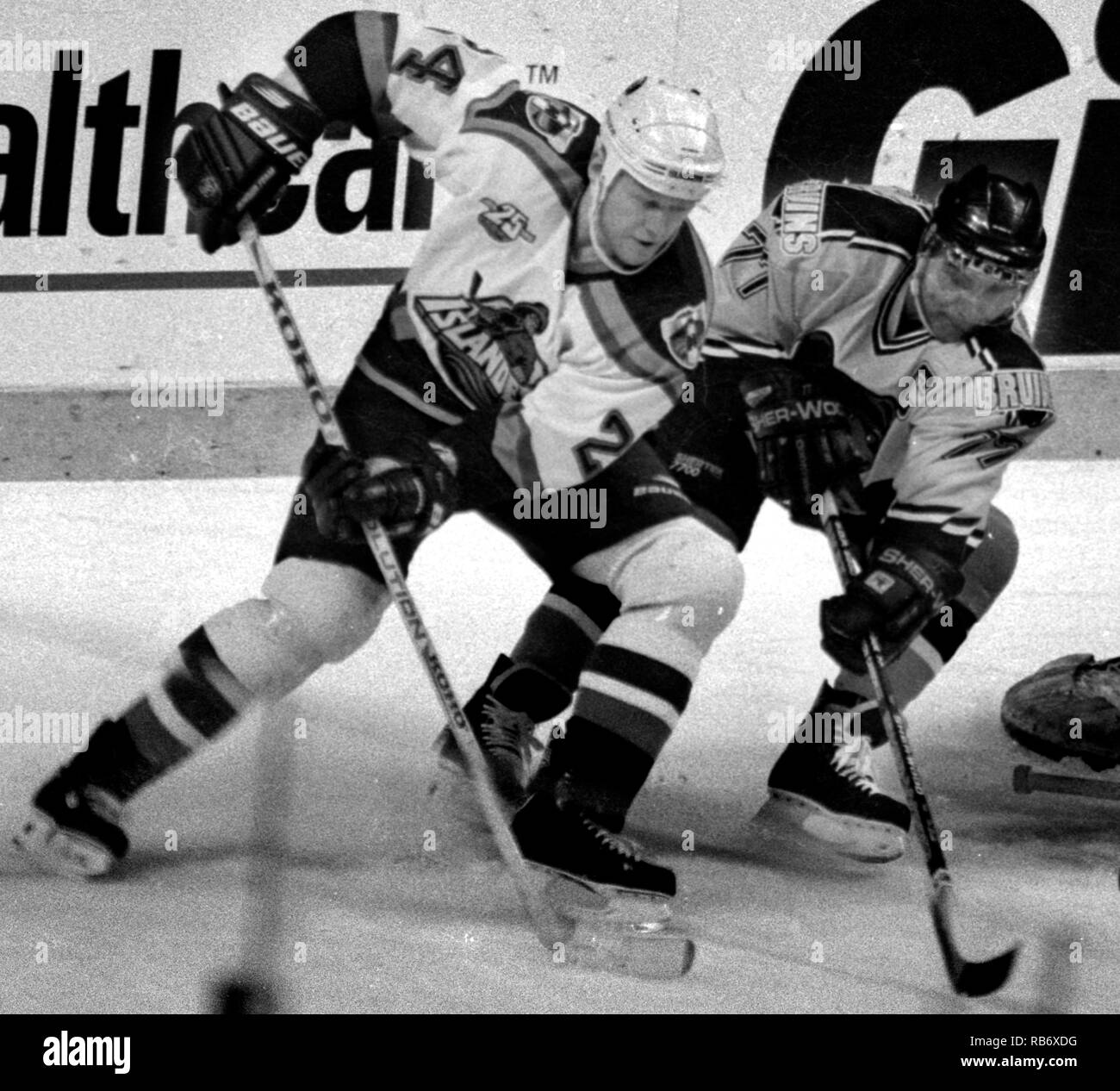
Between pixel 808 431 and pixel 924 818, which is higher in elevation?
pixel 808 431

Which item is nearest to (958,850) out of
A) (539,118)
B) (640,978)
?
(640,978)

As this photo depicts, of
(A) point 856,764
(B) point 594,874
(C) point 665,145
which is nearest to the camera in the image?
(C) point 665,145

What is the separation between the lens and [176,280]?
3.39 m

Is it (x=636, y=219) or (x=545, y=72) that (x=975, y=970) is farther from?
(x=545, y=72)

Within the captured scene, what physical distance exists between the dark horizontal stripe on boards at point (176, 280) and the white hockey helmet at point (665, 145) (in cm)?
105

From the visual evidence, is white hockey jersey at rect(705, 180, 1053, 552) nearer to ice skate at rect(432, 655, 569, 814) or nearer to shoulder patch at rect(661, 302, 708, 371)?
shoulder patch at rect(661, 302, 708, 371)

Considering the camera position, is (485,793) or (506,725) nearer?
(485,793)

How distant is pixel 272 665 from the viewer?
2412mm

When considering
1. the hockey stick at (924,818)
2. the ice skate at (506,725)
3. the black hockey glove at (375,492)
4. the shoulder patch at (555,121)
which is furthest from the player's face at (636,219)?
the ice skate at (506,725)

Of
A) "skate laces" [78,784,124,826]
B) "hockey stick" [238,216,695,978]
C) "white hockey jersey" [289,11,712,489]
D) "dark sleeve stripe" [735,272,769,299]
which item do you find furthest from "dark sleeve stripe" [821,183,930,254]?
"skate laces" [78,784,124,826]

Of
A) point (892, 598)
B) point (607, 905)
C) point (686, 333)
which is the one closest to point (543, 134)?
point (686, 333)

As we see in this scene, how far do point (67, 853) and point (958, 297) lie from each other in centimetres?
138

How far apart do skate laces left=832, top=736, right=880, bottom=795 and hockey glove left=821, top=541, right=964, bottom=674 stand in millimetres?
228

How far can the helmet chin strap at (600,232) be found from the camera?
241cm
